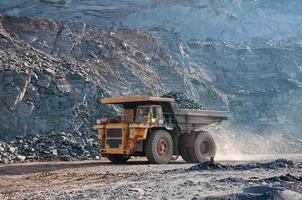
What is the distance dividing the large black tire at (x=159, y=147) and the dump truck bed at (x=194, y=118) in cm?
81

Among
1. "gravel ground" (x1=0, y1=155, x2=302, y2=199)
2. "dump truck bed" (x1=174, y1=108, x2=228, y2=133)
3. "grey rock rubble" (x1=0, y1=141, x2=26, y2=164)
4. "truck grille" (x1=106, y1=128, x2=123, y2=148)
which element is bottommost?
"gravel ground" (x1=0, y1=155, x2=302, y2=199)

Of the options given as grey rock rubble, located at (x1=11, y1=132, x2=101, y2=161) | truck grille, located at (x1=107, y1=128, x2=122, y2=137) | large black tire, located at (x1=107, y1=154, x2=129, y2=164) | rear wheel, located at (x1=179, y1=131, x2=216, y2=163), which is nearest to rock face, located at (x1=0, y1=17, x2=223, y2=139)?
grey rock rubble, located at (x1=11, y1=132, x2=101, y2=161)

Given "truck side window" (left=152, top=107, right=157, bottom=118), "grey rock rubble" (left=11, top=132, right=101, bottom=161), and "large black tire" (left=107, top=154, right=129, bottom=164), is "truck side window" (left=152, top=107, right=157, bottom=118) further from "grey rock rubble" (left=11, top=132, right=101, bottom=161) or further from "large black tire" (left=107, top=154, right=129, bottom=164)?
"grey rock rubble" (left=11, top=132, right=101, bottom=161)

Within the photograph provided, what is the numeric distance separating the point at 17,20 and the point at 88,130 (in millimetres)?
10149

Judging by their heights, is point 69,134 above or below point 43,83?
below

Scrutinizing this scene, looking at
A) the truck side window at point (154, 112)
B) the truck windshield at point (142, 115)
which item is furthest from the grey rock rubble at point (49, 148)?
the truck side window at point (154, 112)

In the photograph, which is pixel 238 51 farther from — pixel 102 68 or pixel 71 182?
pixel 71 182

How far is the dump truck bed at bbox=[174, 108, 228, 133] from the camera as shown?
15.7 m

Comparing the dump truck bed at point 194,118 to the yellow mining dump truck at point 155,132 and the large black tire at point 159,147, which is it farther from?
the large black tire at point 159,147

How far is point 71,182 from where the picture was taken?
10500mm

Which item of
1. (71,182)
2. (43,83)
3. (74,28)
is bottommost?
(71,182)

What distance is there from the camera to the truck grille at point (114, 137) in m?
14.8

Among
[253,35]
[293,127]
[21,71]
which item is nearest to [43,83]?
[21,71]

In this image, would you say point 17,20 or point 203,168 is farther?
point 17,20
